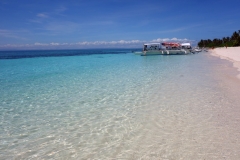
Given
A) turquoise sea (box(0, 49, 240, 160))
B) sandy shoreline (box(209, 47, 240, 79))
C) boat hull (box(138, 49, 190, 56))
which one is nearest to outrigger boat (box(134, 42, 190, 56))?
boat hull (box(138, 49, 190, 56))

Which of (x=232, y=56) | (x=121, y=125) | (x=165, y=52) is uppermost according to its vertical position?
(x=165, y=52)

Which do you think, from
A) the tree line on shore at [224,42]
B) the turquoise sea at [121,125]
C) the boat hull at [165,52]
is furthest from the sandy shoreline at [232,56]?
the tree line on shore at [224,42]

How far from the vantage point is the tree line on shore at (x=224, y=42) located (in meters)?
63.5

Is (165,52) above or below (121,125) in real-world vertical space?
above

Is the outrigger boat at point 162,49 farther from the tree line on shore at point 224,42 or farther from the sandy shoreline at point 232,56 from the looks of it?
the tree line on shore at point 224,42

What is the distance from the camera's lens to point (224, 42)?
267 ft

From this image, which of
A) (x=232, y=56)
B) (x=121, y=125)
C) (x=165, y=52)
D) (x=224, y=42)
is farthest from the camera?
(x=224, y=42)

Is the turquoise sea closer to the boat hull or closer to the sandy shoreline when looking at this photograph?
the sandy shoreline

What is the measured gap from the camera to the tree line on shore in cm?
6346

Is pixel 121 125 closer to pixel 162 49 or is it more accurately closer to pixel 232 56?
pixel 232 56

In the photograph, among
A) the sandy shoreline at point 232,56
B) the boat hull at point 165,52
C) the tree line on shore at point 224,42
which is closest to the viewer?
the sandy shoreline at point 232,56

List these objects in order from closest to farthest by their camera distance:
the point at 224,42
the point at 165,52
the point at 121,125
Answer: the point at 121,125, the point at 165,52, the point at 224,42

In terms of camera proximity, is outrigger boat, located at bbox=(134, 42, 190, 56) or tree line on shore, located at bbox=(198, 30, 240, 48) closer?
outrigger boat, located at bbox=(134, 42, 190, 56)

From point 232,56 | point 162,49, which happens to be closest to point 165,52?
point 162,49
